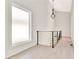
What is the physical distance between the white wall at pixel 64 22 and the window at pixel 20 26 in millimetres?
675

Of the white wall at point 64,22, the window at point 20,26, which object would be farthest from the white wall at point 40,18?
the window at point 20,26

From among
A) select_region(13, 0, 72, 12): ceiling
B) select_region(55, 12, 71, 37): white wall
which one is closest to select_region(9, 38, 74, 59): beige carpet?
select_region(55, 12, 71, 37): white wall

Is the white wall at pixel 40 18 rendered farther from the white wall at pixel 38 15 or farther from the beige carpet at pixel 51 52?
the beige carpet at pixel 51 52

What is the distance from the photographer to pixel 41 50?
1.72 metres

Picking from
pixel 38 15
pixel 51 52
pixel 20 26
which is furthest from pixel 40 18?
pixel 51 52

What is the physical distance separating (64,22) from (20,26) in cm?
83

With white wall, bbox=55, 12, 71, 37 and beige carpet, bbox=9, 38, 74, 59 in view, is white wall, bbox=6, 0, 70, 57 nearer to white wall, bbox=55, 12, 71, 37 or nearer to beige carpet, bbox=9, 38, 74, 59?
white wall, bbox=55, 12, 71, 37

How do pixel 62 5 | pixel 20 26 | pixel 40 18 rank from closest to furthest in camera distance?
pixel 62 5 → pixel 20 26 → pixel 40 18

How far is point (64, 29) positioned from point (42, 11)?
0.70 metres

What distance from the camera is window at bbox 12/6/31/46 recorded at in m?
1.78

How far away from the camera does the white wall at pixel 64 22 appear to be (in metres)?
1.53

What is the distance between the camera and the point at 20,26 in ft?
6.42

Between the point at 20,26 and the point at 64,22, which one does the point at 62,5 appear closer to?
the point at 64,22

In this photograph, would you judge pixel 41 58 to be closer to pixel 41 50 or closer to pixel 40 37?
pixel 41 50
